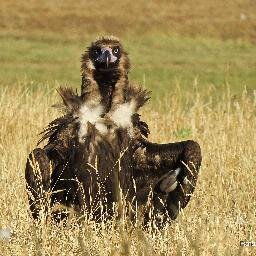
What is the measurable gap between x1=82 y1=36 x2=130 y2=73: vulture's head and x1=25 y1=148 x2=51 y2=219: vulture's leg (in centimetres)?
99

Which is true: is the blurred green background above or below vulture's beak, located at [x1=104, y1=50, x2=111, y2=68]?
below

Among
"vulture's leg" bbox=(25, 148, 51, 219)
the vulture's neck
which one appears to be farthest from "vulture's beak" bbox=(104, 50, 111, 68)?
"vulture's leg" bbox=(25, 148, 51, 219)

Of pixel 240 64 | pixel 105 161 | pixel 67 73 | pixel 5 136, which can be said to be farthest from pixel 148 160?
pixel 240 64

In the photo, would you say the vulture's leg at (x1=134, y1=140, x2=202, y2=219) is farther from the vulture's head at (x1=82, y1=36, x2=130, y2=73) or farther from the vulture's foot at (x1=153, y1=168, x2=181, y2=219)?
the vulture's head at (x1=82, y1=36, x2=130, y2=73)

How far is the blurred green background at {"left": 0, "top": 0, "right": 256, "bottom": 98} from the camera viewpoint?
105 feet

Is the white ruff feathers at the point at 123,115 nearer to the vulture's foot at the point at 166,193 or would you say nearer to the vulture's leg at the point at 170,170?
the vulture's leg at the point at 170,170

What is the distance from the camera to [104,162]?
7.89 m

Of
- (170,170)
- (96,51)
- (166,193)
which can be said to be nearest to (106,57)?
(96,51)

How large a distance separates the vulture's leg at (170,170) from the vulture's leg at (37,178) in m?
0.79

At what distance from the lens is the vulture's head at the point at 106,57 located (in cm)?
829

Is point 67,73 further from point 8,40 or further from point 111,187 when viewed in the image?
point 111,187

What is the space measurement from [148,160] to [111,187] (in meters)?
0.39

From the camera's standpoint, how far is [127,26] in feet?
177

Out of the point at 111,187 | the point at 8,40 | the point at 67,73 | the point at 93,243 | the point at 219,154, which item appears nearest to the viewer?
the point at 93,243
